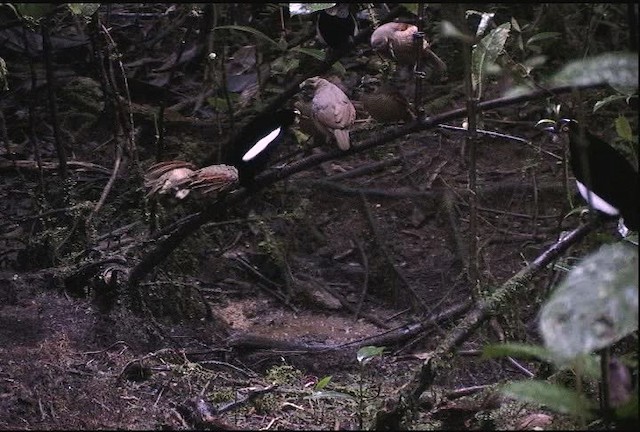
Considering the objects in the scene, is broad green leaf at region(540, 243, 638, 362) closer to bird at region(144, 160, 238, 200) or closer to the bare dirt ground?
the bare dirt ground

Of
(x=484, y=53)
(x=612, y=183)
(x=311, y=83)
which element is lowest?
(x=311, y=83)

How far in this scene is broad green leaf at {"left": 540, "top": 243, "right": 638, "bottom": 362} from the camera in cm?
106

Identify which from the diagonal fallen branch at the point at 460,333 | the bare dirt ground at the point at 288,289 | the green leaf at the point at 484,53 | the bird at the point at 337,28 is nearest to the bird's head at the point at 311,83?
the bird at the point at 337,28

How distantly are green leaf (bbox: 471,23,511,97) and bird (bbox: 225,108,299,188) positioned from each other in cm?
82

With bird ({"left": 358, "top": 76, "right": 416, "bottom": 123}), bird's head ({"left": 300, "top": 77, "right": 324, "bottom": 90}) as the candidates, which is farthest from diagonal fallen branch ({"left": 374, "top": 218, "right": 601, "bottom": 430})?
bird's head ({"left": 300, "top": 77, "right": 324, "bottom": 90})

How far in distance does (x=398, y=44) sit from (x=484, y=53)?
0.66 m

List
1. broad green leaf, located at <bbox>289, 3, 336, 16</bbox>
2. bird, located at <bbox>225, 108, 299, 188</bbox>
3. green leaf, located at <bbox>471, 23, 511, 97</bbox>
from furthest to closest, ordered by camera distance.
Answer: bird, located at <bbox>225, 108, 299, 188</bbox> < broad green leaf, located at <bbox>289, 3, 336, 16</bbox> < green leaf, located at <bbox>471, 23, 511, 97</bbox>

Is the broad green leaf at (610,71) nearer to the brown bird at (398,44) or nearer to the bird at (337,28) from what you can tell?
the brown bird at (398,44)

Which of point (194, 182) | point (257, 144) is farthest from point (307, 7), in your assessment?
point (194, 182)

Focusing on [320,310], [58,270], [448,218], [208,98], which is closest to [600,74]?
[58,270]

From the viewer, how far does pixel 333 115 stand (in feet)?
8.45

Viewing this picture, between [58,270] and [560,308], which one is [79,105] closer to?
[58,270]

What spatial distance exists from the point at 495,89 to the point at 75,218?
2.82m

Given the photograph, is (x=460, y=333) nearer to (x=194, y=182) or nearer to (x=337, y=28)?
(x=194, y=182)
